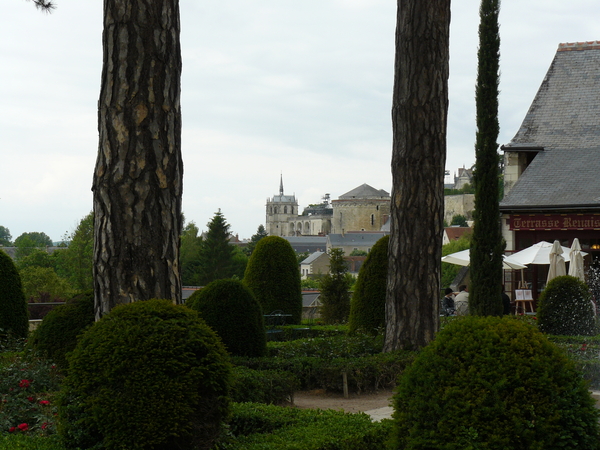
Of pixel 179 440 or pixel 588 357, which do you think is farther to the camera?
pixel 588 357

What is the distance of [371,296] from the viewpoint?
11406mm

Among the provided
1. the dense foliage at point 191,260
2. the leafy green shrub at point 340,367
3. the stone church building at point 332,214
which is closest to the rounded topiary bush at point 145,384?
the leafy green shrub at point 340,367

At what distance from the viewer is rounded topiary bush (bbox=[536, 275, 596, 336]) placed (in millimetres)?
12523

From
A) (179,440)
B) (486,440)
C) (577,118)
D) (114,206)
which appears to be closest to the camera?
(486,440)

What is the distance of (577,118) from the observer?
2194 centimetres

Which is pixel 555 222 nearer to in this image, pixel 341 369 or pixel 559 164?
pixel 559 164

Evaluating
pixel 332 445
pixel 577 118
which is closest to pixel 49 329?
pixel 332 445

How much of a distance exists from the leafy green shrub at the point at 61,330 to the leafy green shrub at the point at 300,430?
8.15ft

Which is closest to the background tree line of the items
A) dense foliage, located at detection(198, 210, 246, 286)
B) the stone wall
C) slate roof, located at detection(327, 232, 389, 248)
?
dense foliage, located at detection(198, 210, 246, 286)

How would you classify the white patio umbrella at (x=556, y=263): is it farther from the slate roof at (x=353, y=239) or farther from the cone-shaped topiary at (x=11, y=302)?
the slate roof at (x=353, y=239)

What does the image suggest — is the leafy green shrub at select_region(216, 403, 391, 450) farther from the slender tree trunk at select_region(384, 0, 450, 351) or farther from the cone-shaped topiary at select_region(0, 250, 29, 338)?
the cone-shaped topiary at select_region(0, 250, 29, 338)

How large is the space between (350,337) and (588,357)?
3376 mm

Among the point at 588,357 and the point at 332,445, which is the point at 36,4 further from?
the point at 588,357

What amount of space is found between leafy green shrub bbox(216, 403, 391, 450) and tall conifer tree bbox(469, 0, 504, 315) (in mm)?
10348
